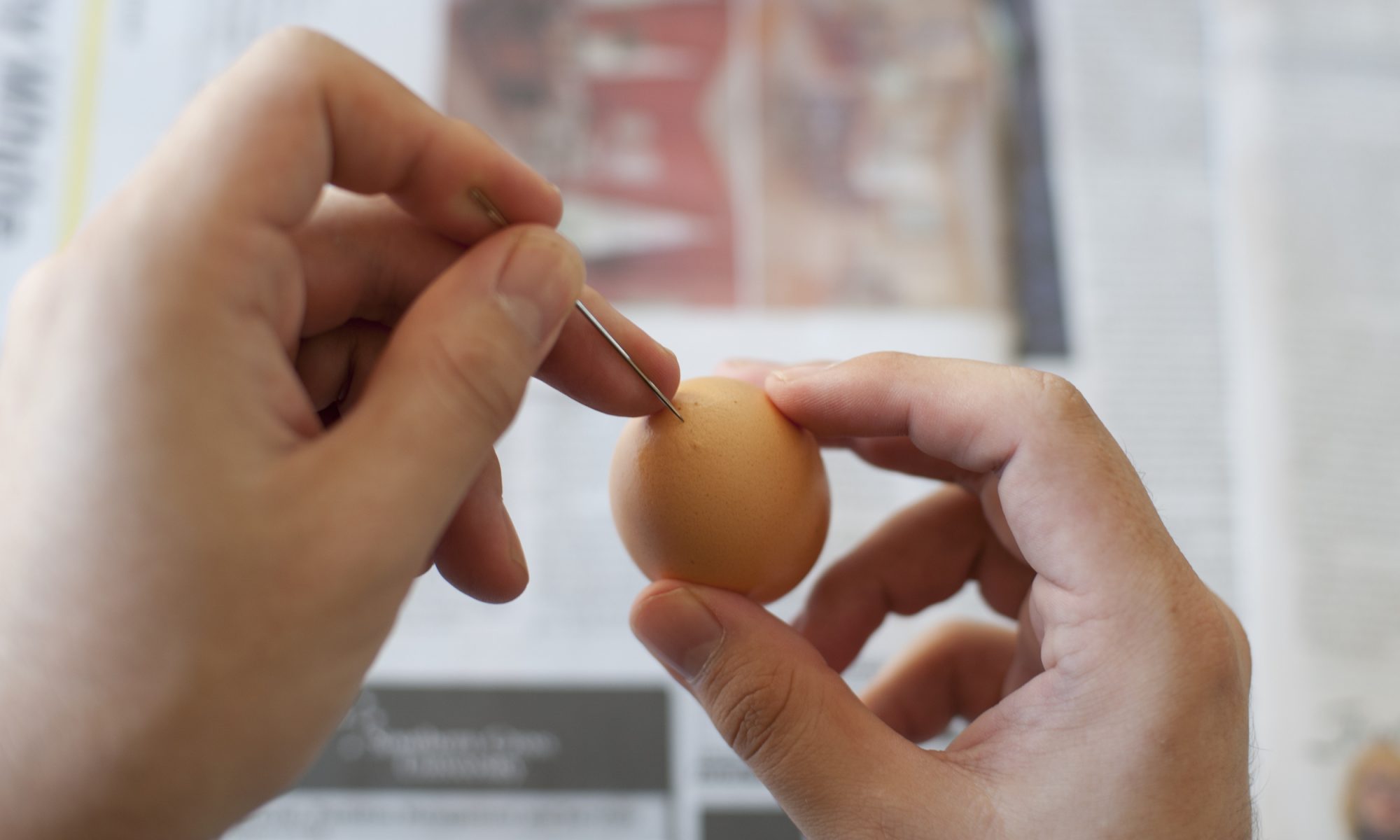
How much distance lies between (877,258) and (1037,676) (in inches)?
28.7

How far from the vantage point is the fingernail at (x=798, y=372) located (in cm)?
63

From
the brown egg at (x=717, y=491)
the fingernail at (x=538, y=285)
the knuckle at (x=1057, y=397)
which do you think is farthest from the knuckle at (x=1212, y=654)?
the fingernail at (x=538, y=285)

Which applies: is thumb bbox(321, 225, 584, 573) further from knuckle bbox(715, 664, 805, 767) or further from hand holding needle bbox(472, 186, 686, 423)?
knuckle bbox(715, 664, 805, 767)

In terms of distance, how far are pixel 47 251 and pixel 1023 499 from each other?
3.76ft

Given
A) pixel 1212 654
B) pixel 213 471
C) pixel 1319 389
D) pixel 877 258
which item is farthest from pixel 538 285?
pixel 1319 389

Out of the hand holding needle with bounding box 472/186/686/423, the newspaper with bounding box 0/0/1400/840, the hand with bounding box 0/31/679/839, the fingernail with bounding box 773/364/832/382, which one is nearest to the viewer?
the hand with bounding box 0/31/679/839

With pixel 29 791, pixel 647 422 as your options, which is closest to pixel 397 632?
pixel 647 422

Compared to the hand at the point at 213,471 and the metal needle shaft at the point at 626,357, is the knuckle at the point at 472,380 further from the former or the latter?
the metal needle shaft at the point at 626,357

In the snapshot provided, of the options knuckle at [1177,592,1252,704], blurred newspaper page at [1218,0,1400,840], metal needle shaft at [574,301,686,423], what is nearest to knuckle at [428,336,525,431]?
metal needle shaft at [574,301,686,423]

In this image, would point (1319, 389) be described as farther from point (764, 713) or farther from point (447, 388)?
point (447, 388)

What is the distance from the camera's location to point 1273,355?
3.79 ft

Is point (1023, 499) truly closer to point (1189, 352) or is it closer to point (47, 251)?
point (1189, 352)

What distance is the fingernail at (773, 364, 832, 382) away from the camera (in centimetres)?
63

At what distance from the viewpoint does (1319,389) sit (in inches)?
45.1
